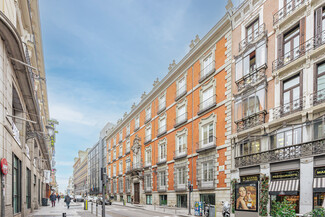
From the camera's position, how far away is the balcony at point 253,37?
2009cm

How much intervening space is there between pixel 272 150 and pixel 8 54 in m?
16.6

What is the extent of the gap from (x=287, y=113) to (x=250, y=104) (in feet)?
11.8

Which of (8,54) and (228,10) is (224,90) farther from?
(8,54)

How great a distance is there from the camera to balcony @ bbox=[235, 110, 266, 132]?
62.1 ft

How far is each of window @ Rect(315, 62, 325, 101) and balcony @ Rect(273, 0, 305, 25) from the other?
14.8ft

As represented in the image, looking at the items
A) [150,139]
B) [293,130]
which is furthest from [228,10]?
[150,139]

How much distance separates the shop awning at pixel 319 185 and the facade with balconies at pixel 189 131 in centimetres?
819

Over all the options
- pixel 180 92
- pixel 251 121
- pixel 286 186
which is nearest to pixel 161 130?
pixel 180 92

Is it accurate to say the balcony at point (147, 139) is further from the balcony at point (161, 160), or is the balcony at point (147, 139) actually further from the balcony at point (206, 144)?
the balcony at point (206, 144)

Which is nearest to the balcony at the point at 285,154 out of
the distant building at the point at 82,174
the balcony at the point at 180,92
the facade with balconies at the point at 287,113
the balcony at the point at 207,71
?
the facade with balconies at the point at 287,113

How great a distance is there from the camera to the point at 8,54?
507 inches

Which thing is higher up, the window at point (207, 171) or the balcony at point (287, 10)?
the balcony at point (287, 10)

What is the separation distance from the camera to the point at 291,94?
17.1 meters

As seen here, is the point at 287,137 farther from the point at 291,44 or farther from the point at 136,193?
the point at 136,193
